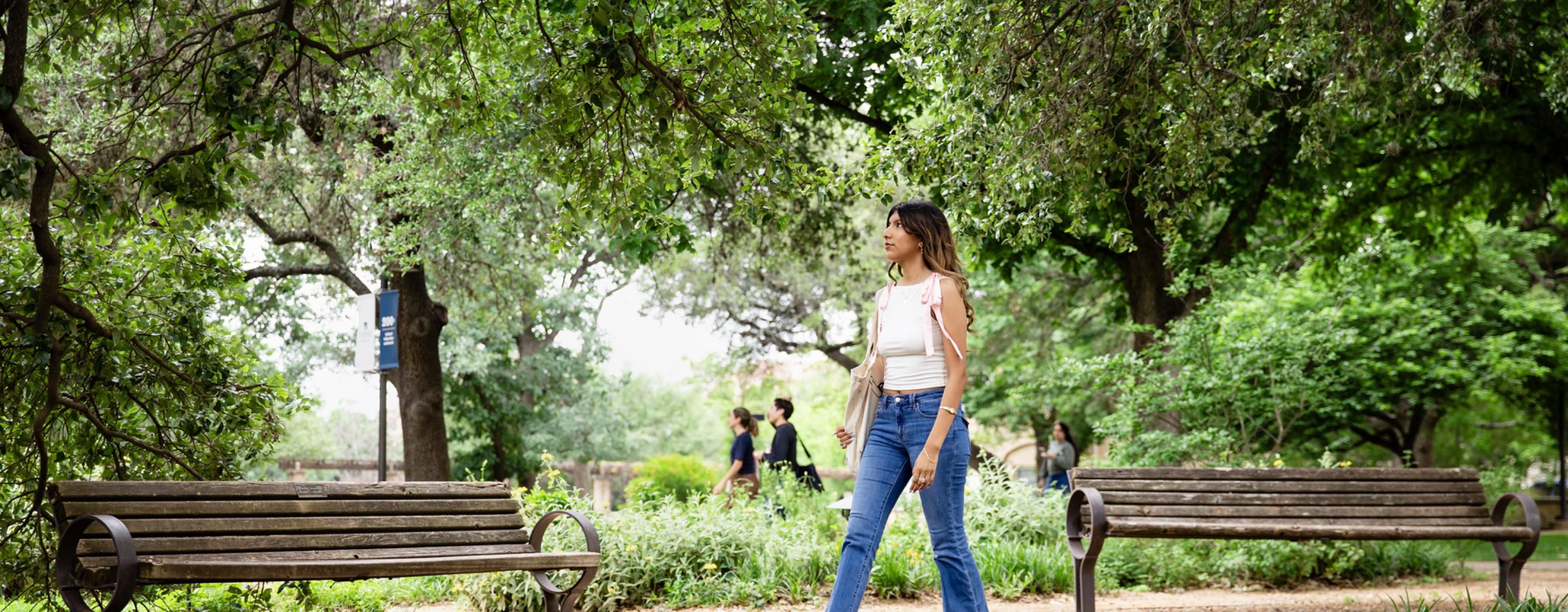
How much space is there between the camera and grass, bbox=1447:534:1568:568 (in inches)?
548

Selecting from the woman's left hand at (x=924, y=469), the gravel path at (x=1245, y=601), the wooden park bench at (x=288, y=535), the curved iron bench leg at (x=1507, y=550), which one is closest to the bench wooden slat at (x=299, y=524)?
the wooden park bench at (x=288, y=535)

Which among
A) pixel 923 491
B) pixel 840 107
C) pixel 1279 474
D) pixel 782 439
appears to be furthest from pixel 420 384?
pixel 923 491

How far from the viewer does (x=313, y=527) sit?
218 inches

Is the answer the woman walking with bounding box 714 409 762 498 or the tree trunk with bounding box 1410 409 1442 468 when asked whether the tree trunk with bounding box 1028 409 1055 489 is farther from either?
the woman walking with bounding box 714 409 762 498

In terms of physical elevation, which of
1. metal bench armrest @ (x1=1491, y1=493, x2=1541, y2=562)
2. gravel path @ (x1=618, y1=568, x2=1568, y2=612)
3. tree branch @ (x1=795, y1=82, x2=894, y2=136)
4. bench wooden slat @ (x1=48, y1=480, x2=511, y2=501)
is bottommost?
gravel path @ (x1=618, y1=568, x2=1568, y2=612)

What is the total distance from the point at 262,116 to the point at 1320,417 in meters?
17.5

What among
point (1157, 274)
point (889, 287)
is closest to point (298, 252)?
point (1157, 274)

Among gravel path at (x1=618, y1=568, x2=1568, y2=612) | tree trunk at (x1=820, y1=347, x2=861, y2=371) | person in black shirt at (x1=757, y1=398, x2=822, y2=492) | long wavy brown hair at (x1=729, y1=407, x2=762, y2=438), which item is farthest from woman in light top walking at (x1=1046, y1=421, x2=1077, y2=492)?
tree trunk at (x1=820, y1=347, x2=861, y2=371)

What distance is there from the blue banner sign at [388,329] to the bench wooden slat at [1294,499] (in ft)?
18.6

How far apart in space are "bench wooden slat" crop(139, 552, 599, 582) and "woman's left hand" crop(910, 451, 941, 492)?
1761mm

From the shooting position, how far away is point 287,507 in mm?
5520

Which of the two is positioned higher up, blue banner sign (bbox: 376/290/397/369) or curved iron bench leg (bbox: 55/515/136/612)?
blue banner sign (bbox: 376/290/397/369)

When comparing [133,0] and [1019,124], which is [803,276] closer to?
[1019,124]

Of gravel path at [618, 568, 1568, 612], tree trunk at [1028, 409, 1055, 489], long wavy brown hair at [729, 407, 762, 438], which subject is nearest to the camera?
gravel path at [618, 568, 1568, 612]
